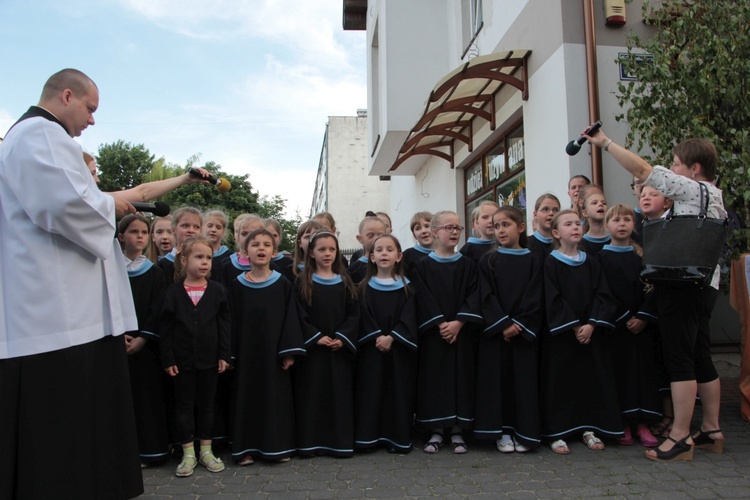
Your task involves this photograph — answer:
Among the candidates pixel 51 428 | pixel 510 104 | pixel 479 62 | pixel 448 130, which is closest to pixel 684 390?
pixel 51 428

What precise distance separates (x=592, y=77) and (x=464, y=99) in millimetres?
3146

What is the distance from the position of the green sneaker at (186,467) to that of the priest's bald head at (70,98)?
2.21 m

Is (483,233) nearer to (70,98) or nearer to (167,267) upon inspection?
(167,267)

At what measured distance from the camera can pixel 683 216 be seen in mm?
3846

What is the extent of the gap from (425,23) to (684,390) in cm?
1082

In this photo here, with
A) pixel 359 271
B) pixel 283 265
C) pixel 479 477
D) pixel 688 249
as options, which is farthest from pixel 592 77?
pixel 479 477

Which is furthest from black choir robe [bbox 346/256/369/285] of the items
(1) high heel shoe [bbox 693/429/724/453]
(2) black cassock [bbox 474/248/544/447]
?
(1) high heel shoe [bbox 693/429/724/453]

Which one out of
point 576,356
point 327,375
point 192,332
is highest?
point 192,332

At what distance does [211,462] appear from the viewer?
3.94 metres

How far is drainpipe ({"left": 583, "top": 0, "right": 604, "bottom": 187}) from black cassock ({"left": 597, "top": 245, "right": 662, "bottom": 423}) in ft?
7.10

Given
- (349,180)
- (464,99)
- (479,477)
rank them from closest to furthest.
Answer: (479,477), (464,99), (349,180)

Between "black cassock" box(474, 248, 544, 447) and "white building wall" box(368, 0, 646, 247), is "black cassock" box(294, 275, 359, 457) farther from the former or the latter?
"white building wall" box(368, 0, 646, 247)

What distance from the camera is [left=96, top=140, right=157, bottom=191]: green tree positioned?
115ft

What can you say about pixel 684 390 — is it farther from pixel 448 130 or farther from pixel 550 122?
pixel 448 130
